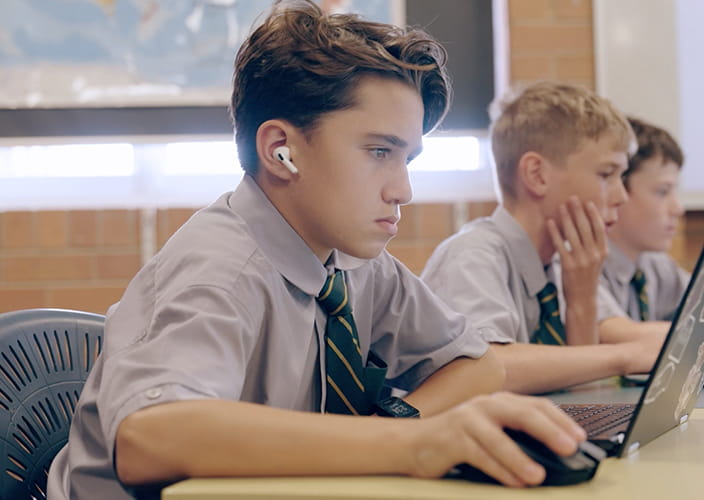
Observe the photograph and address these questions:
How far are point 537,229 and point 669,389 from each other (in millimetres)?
1094

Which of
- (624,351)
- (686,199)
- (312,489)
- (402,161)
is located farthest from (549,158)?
(312,489)

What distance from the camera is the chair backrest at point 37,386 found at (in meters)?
1.06

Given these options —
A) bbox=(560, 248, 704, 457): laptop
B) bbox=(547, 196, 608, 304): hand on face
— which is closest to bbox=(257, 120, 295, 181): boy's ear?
bbox=(560, 248, 704, 457): laptop

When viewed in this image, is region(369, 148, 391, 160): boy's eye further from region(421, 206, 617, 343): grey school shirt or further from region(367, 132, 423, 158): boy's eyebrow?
region(421, 206, 617, 343): grey school shirt

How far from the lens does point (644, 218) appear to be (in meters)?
2.48

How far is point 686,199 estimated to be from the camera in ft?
9.25

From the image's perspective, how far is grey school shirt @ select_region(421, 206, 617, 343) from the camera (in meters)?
1.58

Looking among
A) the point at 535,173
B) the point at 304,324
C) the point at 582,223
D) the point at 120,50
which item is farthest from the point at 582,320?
the point at 120,50

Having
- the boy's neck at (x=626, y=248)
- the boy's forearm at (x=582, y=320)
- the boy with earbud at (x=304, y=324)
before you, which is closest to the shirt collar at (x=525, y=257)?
the boy's forearm at (x=582, y=320)

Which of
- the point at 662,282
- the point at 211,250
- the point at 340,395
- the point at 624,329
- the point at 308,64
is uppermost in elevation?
the point at 308,64

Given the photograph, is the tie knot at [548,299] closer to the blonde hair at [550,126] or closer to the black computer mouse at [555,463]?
the blonde hair at [550,126]

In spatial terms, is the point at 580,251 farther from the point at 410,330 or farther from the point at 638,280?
the point at 410,330

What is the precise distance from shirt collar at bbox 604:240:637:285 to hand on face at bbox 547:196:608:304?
52 cm

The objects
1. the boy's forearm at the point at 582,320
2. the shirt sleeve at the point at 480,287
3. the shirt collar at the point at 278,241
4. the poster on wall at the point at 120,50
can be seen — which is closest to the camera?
the shirt collar at the point at 278,241
